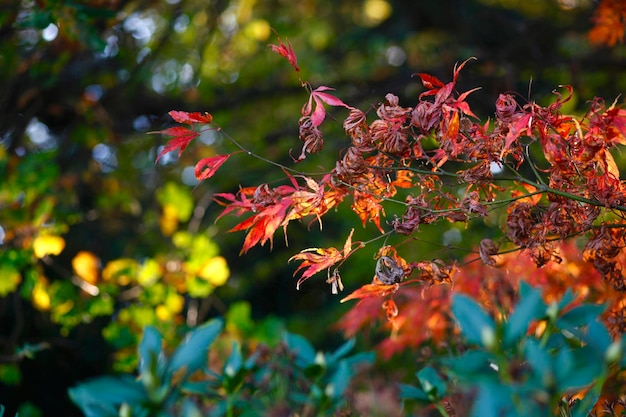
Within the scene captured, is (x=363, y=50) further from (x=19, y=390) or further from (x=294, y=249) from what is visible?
(x=19, y=390)

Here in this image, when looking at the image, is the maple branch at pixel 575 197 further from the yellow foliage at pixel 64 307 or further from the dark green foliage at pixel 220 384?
the yellow foliage at pixel 64 307

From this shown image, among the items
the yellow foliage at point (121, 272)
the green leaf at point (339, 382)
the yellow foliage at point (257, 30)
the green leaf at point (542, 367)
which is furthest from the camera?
the yellow foliage at point (257, 30)

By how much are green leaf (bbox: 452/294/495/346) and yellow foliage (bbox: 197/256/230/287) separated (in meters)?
1.82

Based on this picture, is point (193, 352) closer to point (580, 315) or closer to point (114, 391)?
point (114, 391)

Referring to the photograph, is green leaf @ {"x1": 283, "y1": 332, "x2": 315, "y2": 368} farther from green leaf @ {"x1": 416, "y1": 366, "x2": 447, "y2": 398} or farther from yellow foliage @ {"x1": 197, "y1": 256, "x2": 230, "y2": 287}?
yellow foliage @ {"x1": 197, "y1": 256, "x2": 230, "y2": 287}

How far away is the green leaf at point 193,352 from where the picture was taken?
2.70 feet

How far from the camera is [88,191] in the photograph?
4.27 meters

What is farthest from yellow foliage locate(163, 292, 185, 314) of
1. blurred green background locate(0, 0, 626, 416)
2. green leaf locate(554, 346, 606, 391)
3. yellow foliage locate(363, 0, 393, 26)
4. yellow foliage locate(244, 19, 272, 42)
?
yellow foliage locate(363, 0, 393, 26)

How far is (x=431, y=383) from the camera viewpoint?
112 centimetres

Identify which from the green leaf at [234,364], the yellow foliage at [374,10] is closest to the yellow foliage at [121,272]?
the green leaf at [234,364]

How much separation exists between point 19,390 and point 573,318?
139 inches

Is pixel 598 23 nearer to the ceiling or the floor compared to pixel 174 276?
nearer to the ceiling

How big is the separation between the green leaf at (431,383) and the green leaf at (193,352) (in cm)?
41

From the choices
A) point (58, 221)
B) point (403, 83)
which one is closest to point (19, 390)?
point (58, 221)
